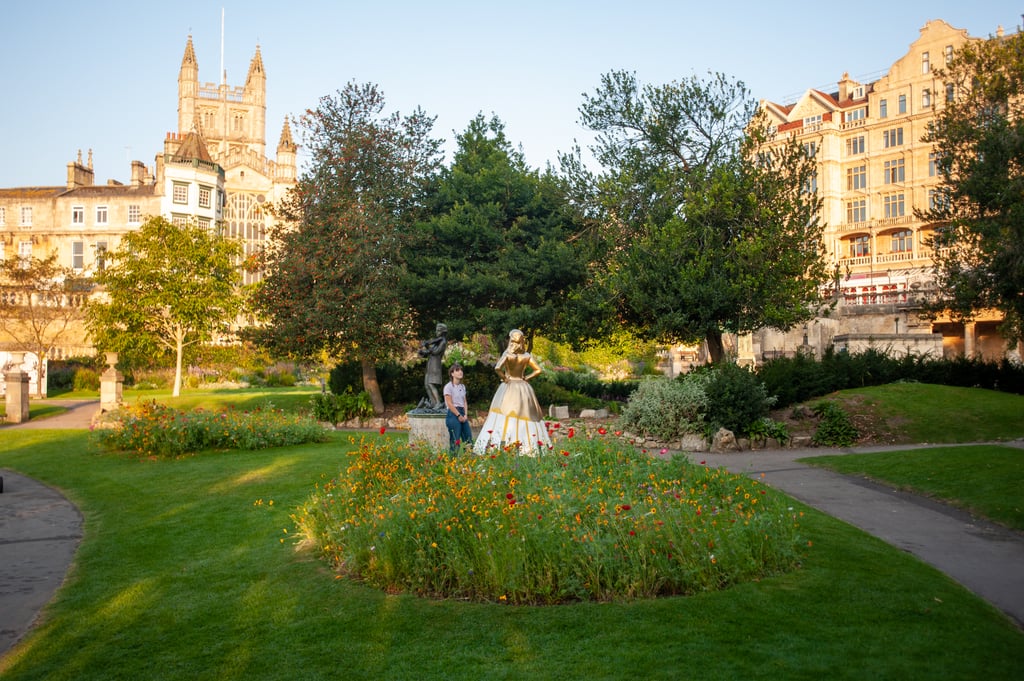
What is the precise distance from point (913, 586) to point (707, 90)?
21677mm

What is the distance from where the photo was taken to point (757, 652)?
5734 millimetres

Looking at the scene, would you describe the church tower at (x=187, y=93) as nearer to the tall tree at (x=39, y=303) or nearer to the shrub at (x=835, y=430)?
the tall tree at (x=39, y=303)

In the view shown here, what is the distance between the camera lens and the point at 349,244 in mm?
25562

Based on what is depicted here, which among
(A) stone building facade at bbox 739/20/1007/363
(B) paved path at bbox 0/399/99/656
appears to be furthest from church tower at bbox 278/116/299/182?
(B) paved path at bbox 0/399/99/656

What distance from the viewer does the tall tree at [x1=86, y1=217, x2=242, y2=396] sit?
3878 centimetres

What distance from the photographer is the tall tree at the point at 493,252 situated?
2606 cm

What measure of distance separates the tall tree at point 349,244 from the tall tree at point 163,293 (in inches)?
471

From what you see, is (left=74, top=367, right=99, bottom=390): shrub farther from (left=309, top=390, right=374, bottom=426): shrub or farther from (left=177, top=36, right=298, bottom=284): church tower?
(left=177, top=36, right=298, bottom=284): church tower

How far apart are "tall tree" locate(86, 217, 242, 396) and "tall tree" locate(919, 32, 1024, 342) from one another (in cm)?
3137

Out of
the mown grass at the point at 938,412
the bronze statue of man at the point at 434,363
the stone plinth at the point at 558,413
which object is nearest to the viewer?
the bronze statue of man at the point at 434,363

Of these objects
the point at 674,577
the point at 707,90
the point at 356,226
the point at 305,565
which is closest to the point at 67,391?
the point at 356,226

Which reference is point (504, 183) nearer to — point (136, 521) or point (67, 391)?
point (136, 521)

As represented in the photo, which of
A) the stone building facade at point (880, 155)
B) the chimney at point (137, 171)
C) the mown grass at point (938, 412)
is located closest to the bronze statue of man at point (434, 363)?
the mown grass at point (938, 412)

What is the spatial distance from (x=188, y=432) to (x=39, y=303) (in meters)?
38.0
